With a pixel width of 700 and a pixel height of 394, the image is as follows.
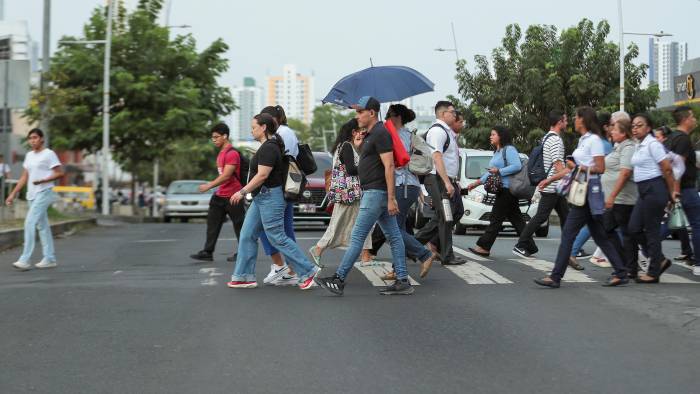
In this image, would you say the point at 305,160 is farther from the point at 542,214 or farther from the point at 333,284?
the point at 542,214

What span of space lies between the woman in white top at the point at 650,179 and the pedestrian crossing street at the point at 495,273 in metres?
0.68

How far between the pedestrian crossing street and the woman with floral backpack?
1.78 ft

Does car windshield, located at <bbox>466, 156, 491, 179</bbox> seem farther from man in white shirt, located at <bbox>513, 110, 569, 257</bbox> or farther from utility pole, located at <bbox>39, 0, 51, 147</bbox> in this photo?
utility pole, located at <bbox>39, 0, 51, 147</bbox>

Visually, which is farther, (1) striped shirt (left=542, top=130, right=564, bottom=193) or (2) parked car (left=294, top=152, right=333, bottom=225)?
(2) parked car (left=294, top=152, right=333, bottom=225)

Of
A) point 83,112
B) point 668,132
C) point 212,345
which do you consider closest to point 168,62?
point 83,112

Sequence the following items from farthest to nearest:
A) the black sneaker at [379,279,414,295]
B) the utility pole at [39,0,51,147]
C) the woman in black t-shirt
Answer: the utility pole at [39,0,51,147], the woman in black t-shirt, the black sneaker at [379,279,414,295]

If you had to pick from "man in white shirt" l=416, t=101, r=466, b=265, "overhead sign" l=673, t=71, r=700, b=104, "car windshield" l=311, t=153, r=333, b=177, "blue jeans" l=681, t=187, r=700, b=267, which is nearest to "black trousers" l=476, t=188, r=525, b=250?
"man in white shirt" l=416, t=101, r=466, b=265

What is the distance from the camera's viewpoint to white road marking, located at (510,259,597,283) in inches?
422

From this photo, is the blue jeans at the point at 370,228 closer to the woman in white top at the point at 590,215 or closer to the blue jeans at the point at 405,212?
the blue jeans at the point at 405,212

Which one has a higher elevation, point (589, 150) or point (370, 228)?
point (589, 150)

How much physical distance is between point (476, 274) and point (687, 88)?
4762cm

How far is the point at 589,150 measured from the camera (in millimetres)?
10133

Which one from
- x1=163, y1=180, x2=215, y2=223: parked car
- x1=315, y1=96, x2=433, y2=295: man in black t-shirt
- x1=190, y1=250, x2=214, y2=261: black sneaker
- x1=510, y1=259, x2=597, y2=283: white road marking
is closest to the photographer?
x1=315, y1=96, x2=433, y2=295: man in black t-shirt

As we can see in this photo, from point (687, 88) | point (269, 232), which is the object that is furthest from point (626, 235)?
point (687, 88)
